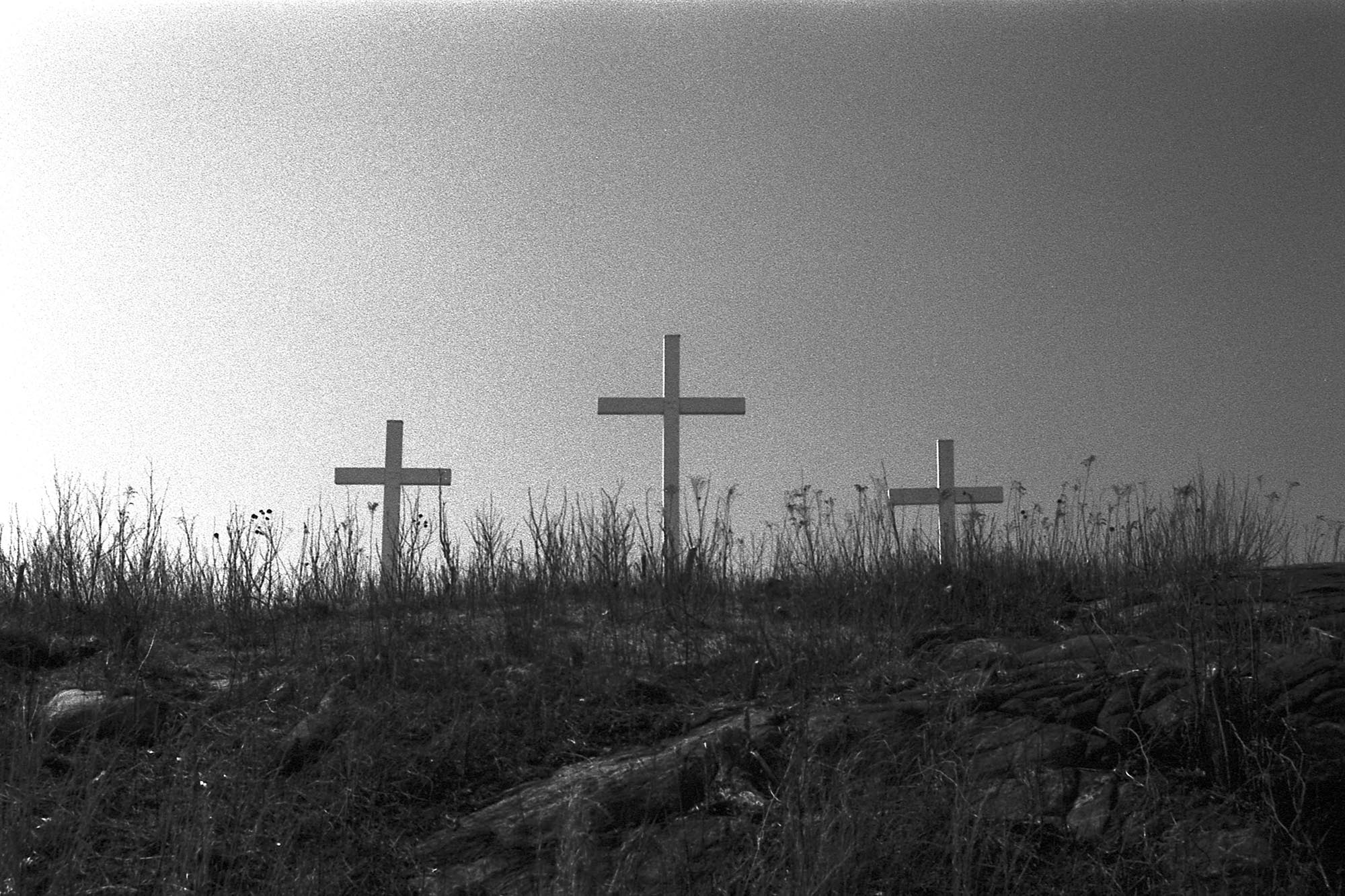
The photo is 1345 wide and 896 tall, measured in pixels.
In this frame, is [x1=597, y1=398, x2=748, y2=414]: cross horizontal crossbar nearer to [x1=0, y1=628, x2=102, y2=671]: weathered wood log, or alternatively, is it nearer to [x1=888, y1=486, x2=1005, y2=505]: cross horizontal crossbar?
[x1=888, y1=486, x2=1005, y2=505]: cross horizontal crossbar

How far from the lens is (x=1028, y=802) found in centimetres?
460

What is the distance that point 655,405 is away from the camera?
1224cm

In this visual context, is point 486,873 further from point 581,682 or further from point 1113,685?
point 1113,685

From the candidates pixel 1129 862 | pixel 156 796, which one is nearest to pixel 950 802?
pixel 1129 862

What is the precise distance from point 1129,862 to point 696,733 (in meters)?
1.85

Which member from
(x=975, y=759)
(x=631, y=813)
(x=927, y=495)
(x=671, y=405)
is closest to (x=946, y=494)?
(x=927, y=495)

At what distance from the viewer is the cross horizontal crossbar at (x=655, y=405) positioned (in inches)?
482

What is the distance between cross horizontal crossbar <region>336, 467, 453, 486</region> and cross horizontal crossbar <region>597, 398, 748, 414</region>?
1.81 m

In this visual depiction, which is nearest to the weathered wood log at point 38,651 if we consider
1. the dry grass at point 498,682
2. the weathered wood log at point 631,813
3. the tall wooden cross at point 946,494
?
the dry grass at point 498,682

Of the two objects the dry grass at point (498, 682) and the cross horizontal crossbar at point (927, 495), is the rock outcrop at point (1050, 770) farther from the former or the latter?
the cross horizontal crossbar at point (927, 495)

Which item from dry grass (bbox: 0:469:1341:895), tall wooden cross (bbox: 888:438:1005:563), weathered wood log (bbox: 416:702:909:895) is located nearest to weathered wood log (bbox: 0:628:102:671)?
dry grass (bbox: 0:469:1341:895)

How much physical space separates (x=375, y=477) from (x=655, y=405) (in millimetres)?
2916

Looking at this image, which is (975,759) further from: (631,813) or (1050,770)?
(631,813)

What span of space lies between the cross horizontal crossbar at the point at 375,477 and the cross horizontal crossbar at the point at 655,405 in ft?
5.95
